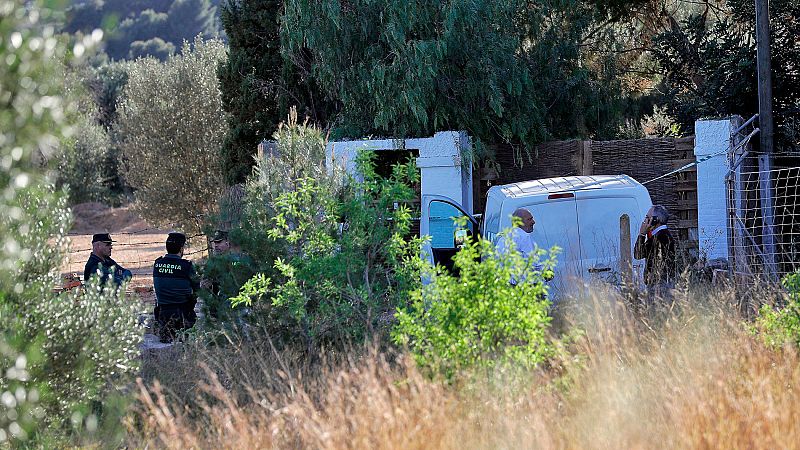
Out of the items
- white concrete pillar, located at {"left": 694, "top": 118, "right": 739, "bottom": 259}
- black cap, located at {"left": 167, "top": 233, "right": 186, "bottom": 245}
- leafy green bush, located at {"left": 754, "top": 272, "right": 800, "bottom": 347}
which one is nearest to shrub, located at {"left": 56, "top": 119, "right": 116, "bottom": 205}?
white concrete pillar, located at {"left": 694, "top": 118, "right": 739, "bottom": 259}

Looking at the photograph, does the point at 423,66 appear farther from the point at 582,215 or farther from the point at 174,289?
the point at 174,289

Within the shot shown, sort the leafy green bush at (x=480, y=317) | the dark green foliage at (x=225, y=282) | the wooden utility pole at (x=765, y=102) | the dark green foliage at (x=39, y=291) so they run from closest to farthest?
the dark green foliage at (x=39, y=291) < the leafy green bush at (x=480, y=317) < the dark green foliage at (x=225, y=282) < the wooden utility pole at (x=765, y=102)

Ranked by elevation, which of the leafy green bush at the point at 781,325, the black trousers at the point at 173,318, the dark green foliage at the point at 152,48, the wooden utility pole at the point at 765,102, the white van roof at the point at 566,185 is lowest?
the black trousers at the point at 173,318

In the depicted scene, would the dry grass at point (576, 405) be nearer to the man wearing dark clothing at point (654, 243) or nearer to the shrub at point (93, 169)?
the man wearing dark clothing at point (654, 243)

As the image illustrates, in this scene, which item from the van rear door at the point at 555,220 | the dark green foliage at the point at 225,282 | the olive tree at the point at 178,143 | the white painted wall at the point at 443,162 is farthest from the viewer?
the olive tree at the point at 178,143

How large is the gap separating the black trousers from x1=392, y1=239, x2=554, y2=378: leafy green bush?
402 cm

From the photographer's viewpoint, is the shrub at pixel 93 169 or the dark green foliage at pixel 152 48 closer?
the shrub at pixel 93 169

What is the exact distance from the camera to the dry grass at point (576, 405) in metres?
4.86

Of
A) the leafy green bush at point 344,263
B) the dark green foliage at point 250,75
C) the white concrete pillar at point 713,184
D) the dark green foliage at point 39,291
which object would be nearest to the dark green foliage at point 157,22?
the dark green foliage at point 250,75

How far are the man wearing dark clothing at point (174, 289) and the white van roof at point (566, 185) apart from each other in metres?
3.45

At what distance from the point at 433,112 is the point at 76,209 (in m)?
34.1

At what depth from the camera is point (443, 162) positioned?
14.2 m

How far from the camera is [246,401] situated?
7.33 m

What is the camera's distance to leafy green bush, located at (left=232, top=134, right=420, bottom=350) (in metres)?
7.89
